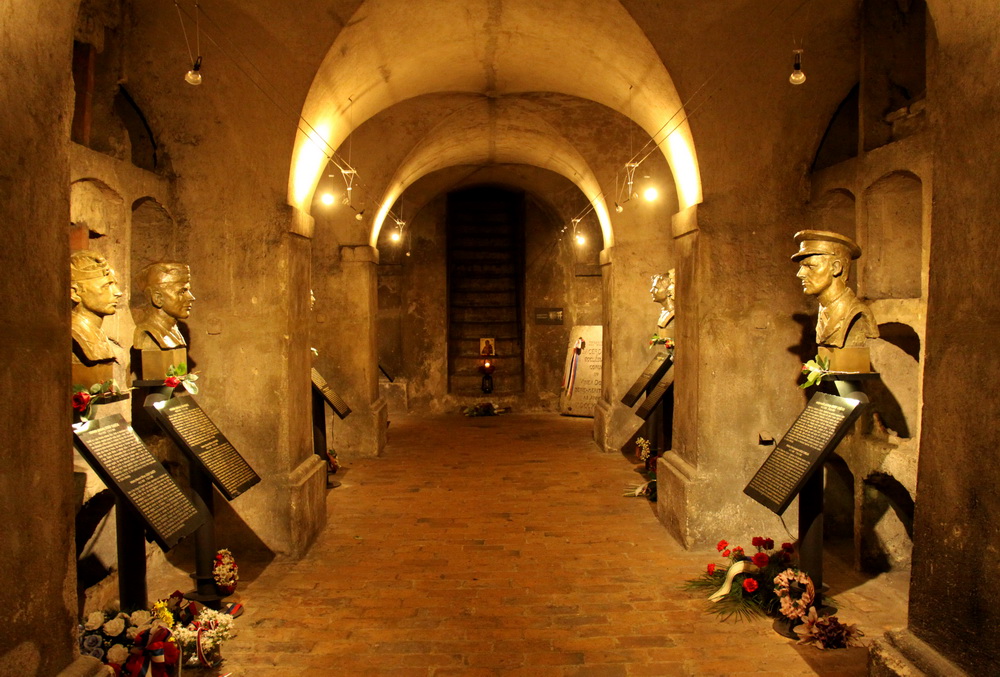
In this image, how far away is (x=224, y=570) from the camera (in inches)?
174

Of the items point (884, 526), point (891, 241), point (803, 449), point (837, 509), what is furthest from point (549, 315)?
point (803, 449)

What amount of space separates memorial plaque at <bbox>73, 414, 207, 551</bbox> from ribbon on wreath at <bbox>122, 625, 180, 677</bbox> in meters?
0.44

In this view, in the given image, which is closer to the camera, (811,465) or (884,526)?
(811,465)

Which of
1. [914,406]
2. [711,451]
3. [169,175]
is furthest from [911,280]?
[169,175]

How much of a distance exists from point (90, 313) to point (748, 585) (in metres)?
4.65

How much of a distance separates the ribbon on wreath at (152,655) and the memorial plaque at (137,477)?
17.4 inches

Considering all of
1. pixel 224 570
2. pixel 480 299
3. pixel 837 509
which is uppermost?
pixel 480 299

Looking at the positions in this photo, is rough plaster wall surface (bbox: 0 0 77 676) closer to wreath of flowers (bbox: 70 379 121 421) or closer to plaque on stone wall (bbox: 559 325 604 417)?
wreath of flowers (bbox: 70 379 121 421)

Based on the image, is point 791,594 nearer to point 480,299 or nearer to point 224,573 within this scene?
point 224,573

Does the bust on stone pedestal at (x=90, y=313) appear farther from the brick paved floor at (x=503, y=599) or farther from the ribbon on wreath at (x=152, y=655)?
the brick paved floor at (x=503, y=599)

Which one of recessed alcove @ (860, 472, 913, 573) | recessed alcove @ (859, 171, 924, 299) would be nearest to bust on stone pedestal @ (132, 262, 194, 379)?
recessed alcove @ (859, 171, 924, 299)

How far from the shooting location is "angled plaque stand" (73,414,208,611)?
11.1 feet

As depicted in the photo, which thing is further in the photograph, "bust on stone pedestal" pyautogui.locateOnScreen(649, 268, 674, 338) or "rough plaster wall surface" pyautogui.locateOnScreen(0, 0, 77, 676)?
"bust on stone pedestal" pyautogui.locateOnScreen(649, 268, 674, 338)

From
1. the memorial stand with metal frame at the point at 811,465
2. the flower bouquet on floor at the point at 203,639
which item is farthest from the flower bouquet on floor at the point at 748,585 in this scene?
the flower bouquet on floor at the point at 203,639
